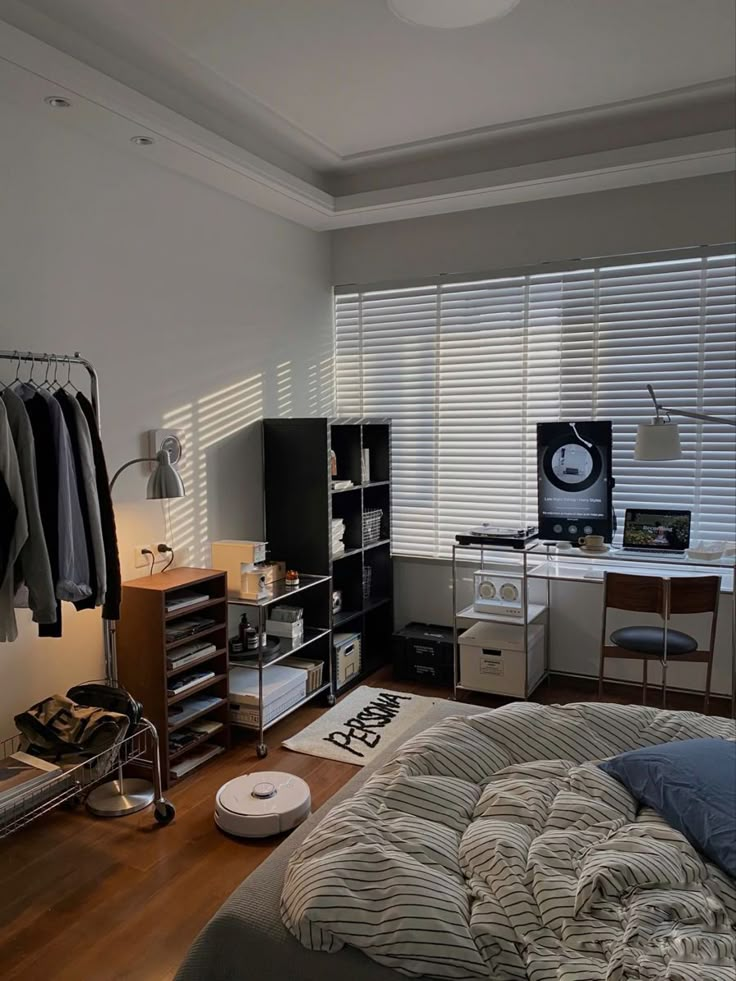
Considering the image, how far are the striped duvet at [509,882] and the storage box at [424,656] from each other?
2.22m

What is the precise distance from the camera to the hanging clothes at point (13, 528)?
7.99ft

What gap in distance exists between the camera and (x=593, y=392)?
4.18 meters

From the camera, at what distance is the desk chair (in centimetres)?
346

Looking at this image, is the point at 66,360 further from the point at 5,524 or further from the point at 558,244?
the point at 558,244

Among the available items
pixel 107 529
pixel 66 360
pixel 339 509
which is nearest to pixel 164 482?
pixel 107 529

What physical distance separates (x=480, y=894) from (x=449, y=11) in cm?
269

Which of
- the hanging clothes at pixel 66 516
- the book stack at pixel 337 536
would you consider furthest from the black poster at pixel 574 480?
the hanging clothes at pixel 66 516

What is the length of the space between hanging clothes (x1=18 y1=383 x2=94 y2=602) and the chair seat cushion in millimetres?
2435

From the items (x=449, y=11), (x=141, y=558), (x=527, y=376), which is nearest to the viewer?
(x=449, y=11)

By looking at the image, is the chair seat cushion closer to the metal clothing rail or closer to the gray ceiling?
the gray ceiling

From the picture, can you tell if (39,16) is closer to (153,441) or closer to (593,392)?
(153,441)

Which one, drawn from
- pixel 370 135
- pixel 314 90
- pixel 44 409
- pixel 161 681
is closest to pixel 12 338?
pixel 44 409

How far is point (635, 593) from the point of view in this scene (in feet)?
11.6

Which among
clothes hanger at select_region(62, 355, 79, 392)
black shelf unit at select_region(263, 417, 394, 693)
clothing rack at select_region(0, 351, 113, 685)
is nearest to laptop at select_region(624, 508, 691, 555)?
black shelf unit at select_region(263, 417, 394, 693)
